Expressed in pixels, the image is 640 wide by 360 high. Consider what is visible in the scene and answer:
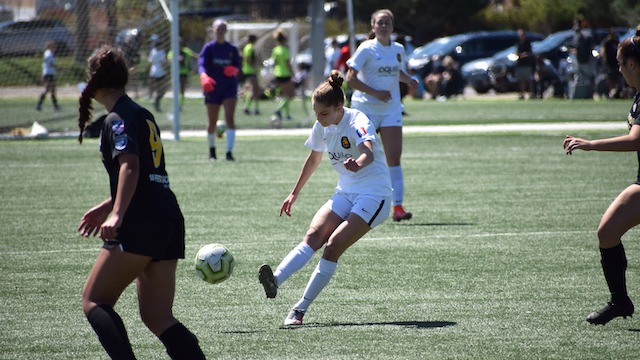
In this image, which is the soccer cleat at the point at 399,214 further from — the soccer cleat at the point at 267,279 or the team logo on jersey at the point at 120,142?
the team logo on jersey at the point at 120,142

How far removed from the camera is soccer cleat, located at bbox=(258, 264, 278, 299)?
4500 millimetres

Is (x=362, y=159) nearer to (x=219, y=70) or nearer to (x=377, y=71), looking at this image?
(x=377, y=71)

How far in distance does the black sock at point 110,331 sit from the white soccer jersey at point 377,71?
517cm

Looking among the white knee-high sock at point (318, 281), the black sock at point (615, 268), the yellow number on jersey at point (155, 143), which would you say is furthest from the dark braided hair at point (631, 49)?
the yellow number on jersey at point (155, 143)

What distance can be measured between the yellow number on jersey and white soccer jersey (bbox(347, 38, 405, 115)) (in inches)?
190

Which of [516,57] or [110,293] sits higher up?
[110,293]

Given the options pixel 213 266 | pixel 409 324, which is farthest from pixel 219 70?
pixel 409 324

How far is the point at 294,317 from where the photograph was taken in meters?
4.59

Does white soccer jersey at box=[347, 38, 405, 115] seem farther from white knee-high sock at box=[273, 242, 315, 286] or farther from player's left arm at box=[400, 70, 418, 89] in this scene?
white knee-high sock at box=[273, 242, 315, 286]

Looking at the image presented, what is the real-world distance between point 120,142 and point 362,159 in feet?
5.61

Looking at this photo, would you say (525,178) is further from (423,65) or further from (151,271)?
(423,65)

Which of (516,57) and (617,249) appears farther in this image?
(516,57)

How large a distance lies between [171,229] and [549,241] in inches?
180

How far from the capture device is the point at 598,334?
172 inches
